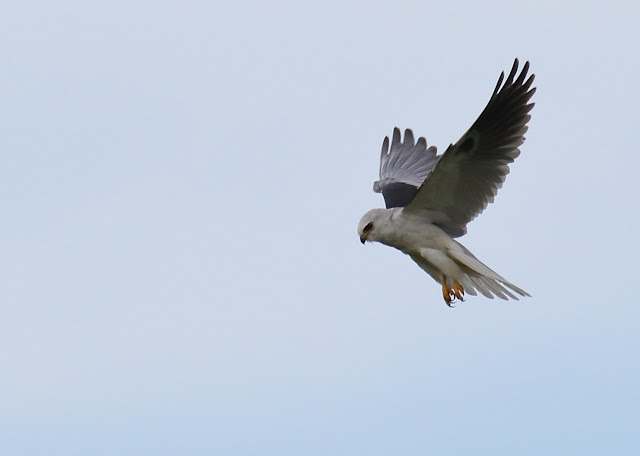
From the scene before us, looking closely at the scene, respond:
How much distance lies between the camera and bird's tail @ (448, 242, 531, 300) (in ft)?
25.8

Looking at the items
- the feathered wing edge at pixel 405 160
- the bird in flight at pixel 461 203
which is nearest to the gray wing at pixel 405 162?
the feathered wing edge at pixel 405 160

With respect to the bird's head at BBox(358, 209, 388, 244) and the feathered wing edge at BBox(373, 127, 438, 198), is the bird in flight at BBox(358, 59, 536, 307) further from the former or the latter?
the feathered wing edge at BBox(373, 127, 438, 198)

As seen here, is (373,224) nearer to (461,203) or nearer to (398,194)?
(461,203)

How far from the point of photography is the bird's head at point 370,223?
8188mm

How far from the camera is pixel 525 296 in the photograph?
26.0 ft

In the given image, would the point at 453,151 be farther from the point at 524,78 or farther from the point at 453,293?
the point at 453,293

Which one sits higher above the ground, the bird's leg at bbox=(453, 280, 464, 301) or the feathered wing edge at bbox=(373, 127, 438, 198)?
the feathered wing edge at bbox=(373, 127, 438, 198)

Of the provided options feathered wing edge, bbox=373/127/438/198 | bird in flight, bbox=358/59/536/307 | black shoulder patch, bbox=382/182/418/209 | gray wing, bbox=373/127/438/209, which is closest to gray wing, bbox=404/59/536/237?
bird in flight, bbox=358/59/536/307

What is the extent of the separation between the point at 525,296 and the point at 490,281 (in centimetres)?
48

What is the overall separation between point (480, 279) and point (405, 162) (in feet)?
7.24

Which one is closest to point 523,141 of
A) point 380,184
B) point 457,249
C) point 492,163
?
point 492,163

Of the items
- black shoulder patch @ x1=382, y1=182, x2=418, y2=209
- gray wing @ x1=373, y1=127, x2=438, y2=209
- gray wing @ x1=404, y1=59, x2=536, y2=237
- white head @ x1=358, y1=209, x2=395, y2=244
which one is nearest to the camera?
gray wing @ x1=404, y1=59, x2=536, y2=237

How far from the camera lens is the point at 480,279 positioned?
27.6 feet

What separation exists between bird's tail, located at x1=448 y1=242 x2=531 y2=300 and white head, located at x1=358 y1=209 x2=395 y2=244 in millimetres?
506
